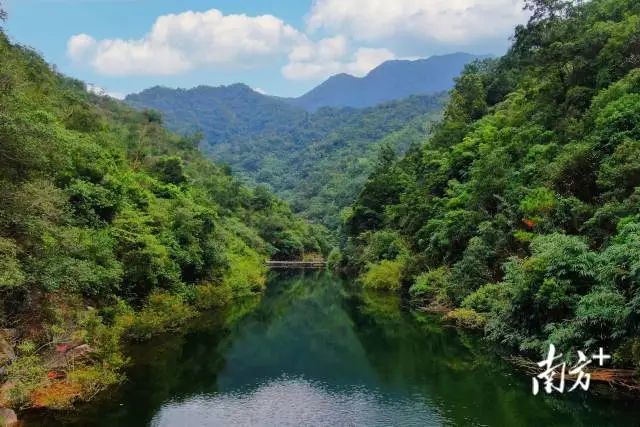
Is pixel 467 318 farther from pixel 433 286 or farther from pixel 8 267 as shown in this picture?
pixel 8 267

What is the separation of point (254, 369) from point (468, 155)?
31.2 metres

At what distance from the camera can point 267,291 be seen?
5981cm

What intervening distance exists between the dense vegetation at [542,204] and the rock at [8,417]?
18571 mm

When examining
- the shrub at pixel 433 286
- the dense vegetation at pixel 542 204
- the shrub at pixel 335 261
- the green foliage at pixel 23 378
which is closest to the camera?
the green foliage at pixel 23 378

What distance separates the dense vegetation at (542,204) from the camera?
22.6 m

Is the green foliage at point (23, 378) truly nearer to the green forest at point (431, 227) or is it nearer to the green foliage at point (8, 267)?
the green forest at point (431, 227)

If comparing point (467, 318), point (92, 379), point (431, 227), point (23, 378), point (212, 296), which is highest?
point (431, 227)

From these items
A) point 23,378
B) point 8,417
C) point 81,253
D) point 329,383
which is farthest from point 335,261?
point 8,417

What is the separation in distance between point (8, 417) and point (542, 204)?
2599cm

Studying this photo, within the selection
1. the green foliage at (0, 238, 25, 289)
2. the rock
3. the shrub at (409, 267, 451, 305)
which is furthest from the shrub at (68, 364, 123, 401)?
the shrub at (409, 267, 451, 305)

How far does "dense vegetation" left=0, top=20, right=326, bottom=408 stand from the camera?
20.2 meters

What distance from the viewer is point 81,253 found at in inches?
1057

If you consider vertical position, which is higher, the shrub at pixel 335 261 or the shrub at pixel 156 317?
the shrub at pixel 156 317

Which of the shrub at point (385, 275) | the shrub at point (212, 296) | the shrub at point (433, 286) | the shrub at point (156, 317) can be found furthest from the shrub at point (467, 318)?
the shrub at point (212, 296)
